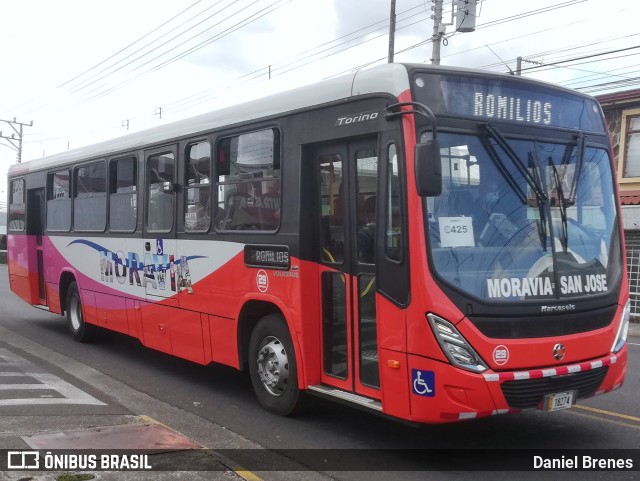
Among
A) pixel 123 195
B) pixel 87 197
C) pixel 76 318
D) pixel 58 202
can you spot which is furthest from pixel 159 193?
pixel 58 202

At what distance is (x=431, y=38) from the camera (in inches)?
768

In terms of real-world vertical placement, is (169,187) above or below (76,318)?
above

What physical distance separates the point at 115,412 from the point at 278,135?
3.22m

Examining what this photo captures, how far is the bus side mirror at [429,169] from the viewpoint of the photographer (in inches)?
204

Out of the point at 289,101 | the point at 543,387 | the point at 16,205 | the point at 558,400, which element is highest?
the point at 289,101

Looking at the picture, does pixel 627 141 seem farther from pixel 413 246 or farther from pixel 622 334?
pixel 413 246

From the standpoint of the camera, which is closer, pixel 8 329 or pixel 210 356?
pixel 210 356

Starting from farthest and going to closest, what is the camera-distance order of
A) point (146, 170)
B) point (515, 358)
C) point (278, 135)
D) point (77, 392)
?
1. point (146, 170)
2. point (77, 392)
3. point (278, 135)
4. point (515, 358)

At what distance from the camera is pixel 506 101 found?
19.5 feet

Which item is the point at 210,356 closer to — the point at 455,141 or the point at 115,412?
the point at 115,412

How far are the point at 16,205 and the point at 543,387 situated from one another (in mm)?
11814

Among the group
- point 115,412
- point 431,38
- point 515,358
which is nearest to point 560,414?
point 515,358

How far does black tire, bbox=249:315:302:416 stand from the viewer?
270 inches

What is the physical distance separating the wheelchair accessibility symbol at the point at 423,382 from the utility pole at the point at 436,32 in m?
15.0
